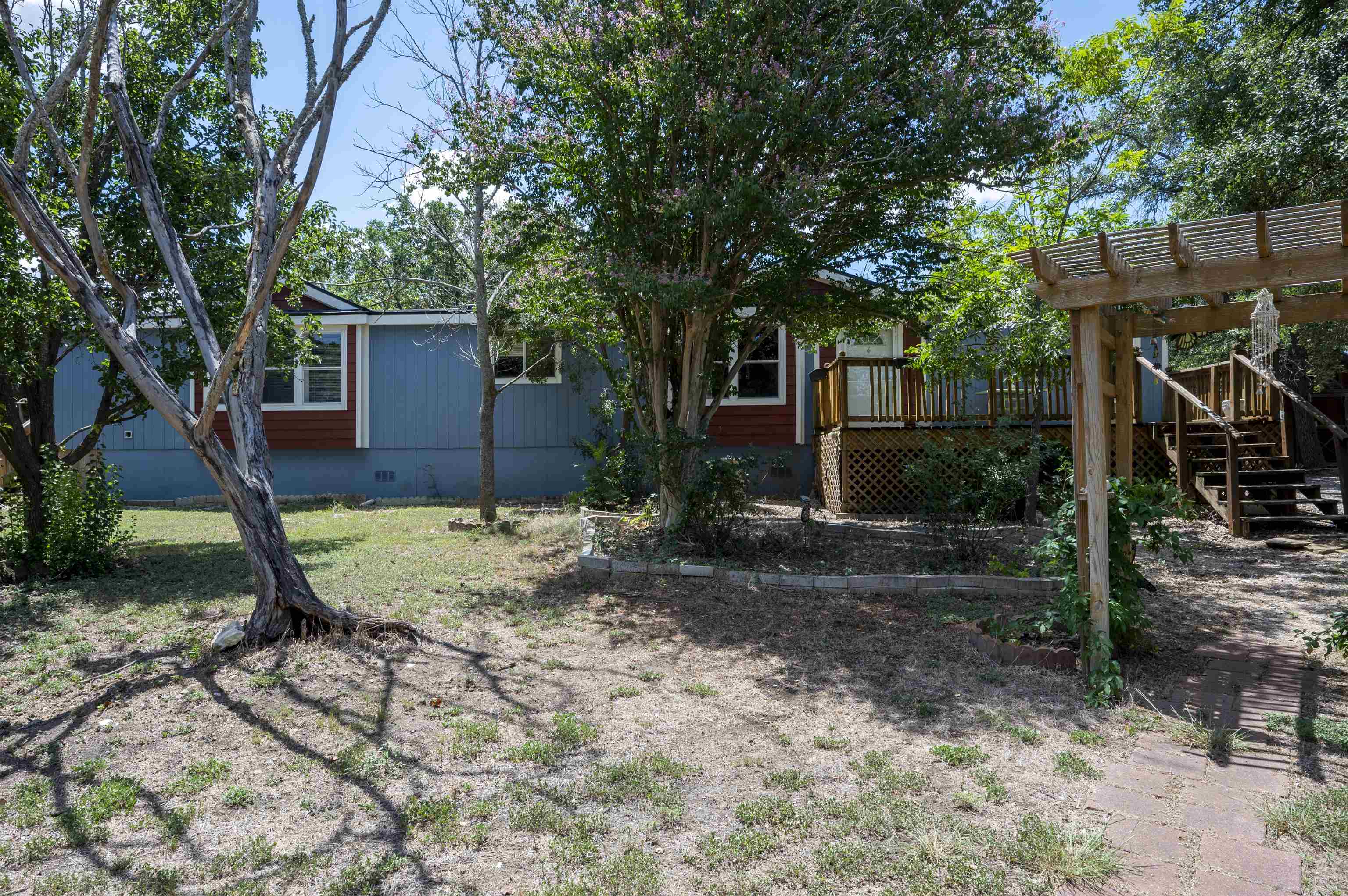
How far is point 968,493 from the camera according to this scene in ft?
23.0

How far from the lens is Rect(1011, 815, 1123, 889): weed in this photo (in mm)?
2467

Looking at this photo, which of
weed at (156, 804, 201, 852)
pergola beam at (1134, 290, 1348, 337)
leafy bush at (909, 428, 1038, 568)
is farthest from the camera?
leafy bush at (909, 428, 1038, 568)

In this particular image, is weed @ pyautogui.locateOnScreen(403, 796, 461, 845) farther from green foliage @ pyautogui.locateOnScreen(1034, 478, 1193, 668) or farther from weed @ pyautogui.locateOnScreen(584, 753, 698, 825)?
green foliage @ pyautogui.locateOnScreen(1034, 478, 1193, 668)

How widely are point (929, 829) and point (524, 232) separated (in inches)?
282

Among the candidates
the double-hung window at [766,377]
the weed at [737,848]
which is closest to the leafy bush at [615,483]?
the double-hung window at [766,377]

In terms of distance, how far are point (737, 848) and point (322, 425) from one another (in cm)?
1368

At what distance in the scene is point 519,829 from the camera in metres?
2.79

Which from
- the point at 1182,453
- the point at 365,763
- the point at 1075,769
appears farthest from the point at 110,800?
the point at 1182,453

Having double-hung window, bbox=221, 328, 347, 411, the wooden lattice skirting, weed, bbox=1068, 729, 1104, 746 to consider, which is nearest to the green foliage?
weed, bbox=1068, 729, 1104, 746

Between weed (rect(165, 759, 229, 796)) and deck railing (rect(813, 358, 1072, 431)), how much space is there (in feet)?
27.8

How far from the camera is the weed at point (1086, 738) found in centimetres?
356

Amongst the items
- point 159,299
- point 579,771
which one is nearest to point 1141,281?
point 579,771

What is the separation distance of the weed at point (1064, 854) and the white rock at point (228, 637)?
4186 mm

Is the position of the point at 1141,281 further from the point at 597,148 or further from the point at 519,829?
the point at 597,148
